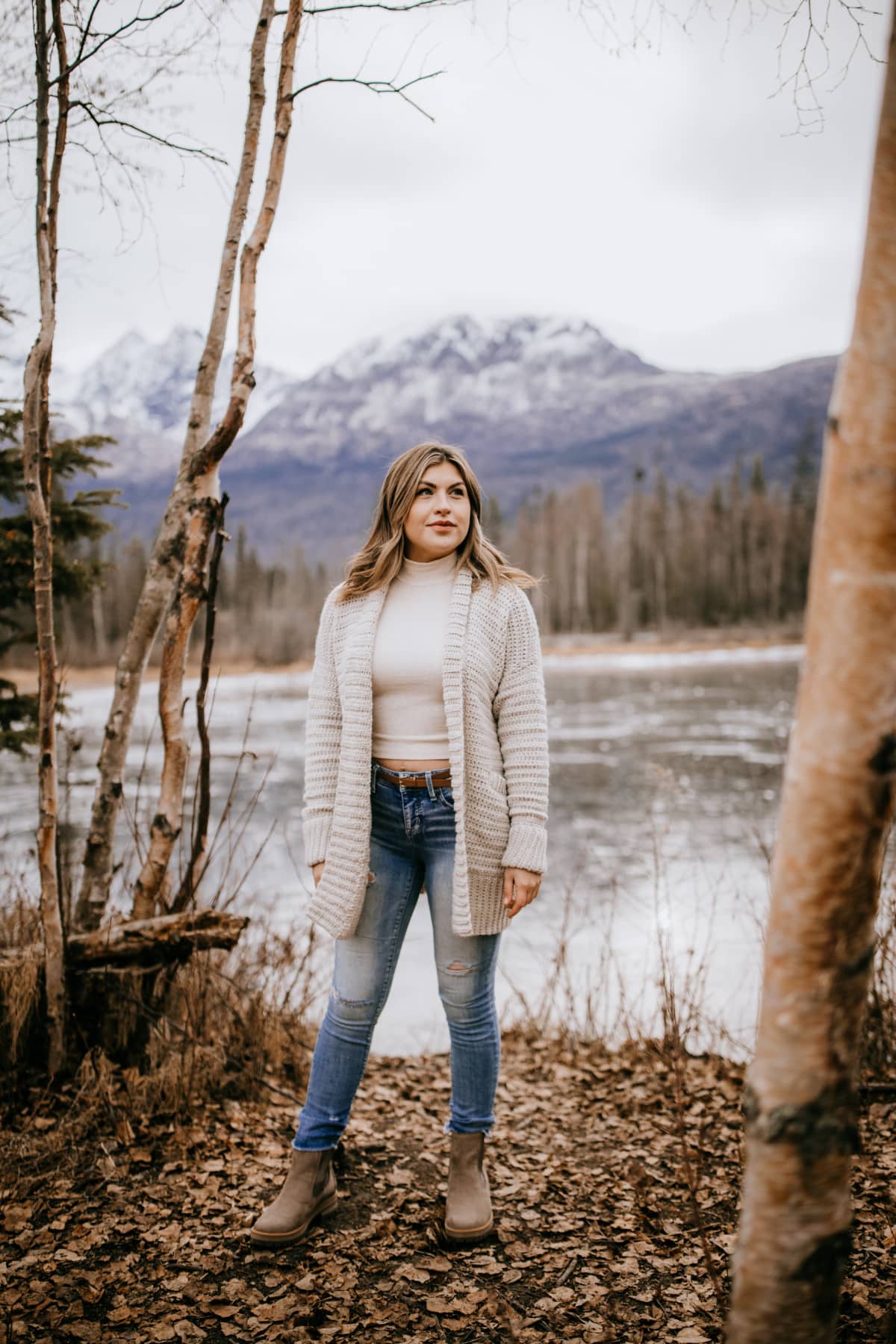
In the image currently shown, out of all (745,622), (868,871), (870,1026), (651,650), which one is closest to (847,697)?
(868,871)

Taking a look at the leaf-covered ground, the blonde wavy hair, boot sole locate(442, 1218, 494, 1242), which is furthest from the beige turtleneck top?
boot sole locate(442, 1218, 494, 1242)

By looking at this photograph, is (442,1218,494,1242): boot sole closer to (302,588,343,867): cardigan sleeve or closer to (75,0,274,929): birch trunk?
(302,588,343,867): cardigan sleeve

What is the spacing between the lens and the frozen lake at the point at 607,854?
5008 millimetres

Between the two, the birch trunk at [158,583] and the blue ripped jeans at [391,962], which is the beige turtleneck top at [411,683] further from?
the birch trunk at [158,583]

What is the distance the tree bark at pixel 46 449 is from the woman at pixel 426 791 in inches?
38.2

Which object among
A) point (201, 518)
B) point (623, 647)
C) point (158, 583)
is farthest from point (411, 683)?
point (623, 647)

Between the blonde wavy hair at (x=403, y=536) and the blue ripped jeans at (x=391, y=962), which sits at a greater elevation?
the blonde wavy hair at (x=403, y=536)

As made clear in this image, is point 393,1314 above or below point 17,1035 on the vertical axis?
below

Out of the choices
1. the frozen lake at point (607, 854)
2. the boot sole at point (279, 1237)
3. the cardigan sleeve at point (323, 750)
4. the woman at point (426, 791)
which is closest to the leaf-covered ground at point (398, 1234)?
the boot sole at point (279, 1237)

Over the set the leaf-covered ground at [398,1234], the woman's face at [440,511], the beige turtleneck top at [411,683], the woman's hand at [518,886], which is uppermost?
the woman's face at [440,511]

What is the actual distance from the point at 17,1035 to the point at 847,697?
122 inches

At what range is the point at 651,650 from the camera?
47.6m

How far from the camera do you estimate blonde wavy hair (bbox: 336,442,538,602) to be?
2596 millimetres

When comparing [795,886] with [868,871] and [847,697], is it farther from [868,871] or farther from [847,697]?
[847,697]
